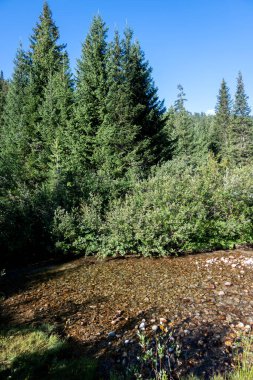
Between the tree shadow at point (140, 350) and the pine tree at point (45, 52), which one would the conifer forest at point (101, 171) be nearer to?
the pine tree at point (45, 52)

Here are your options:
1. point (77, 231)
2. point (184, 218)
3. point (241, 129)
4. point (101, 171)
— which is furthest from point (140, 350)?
point (241, 129)

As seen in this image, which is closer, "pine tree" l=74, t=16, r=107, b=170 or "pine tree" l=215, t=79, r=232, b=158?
"pine tree" l=74, t=16, r=107, b=170

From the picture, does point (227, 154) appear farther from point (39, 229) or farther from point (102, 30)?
point (39, 229)

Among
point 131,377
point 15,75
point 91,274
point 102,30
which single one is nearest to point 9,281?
point 91,274

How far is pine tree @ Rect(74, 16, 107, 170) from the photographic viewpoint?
14102 millimetres

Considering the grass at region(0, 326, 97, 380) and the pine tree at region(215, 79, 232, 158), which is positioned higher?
the pine tree at region(215, 79, 232, 158)

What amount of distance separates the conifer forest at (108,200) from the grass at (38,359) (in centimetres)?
3

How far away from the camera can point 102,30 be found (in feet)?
50.2

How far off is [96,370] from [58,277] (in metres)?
3.97

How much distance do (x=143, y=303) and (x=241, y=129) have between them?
133ft

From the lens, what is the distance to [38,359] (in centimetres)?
340

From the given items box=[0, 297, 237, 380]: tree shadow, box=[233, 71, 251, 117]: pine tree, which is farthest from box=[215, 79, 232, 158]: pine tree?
box=[0, 297, 237, 380]: tree shadow

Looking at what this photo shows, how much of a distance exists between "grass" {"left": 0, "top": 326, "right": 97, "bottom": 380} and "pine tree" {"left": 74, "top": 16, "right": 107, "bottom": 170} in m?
10.4

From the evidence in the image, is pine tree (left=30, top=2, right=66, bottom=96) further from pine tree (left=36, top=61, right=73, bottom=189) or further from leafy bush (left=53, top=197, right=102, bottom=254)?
leafy bush (left=53, top=197, right=102, bottom=254)
